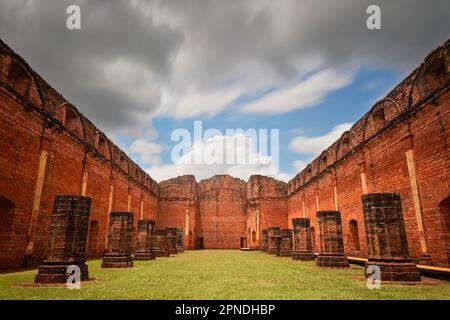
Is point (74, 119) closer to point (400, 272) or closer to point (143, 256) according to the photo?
point (143, 256)

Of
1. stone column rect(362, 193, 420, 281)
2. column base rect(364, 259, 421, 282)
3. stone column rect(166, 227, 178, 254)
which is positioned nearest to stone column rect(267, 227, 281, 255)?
stone column rect(166, 227, 178, 254)

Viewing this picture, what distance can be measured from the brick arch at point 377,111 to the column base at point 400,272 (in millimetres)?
6100

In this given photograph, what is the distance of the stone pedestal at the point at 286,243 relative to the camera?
16406mm

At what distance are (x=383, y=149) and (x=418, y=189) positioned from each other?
8.70ft

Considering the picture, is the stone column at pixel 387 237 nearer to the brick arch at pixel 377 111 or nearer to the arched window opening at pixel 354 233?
the brick arch at pixel 377 111

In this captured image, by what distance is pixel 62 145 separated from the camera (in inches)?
456

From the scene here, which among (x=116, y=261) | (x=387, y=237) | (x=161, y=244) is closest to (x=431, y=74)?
(x=387, y=237)

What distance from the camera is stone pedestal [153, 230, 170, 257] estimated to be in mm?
16281

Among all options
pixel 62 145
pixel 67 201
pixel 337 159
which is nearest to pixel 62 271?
pixel 67 201

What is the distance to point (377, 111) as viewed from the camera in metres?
12.4

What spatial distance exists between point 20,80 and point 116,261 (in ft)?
22.3

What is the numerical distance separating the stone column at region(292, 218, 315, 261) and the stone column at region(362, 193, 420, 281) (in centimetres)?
650

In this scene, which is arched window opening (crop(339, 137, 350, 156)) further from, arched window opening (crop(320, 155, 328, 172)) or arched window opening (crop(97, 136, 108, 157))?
arched window opening (crop(97, 136, 108, 157))

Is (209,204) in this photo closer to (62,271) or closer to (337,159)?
(337,159)
